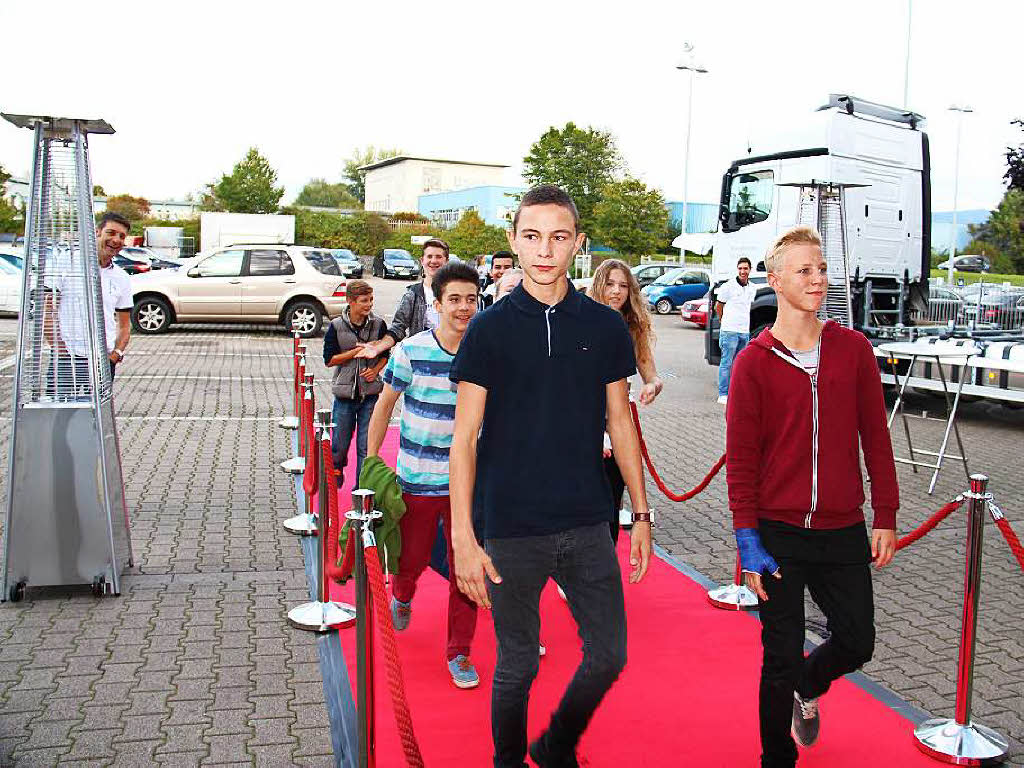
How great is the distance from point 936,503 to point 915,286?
7982mm

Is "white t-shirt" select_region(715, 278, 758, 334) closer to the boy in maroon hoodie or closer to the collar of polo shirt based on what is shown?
the boy in maroon hoodie

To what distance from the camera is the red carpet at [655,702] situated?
12.6 feet

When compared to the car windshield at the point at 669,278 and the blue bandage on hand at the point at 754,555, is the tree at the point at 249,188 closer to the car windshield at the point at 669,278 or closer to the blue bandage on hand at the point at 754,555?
the car windshield at the point at 669,278

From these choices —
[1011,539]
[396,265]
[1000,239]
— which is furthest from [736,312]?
[1000,239]

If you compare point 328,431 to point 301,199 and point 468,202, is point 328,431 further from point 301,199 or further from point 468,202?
point 301,199

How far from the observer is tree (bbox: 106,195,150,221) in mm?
72375

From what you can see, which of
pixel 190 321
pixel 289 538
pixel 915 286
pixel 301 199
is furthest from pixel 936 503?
pixel 301 199

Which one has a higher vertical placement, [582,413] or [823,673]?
[582,413]

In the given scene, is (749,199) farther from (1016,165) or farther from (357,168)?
(357,168)

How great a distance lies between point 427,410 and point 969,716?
2.57 m

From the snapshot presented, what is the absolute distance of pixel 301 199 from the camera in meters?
136

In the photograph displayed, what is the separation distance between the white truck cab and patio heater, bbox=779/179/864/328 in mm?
655

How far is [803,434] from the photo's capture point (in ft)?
11.0

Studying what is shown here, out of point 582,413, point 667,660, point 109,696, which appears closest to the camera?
point 582,413
